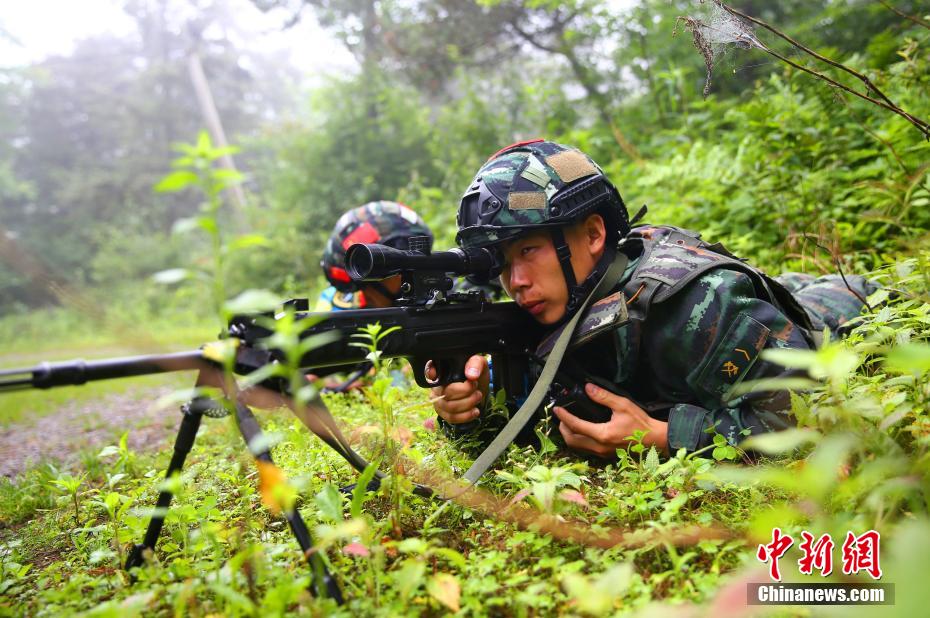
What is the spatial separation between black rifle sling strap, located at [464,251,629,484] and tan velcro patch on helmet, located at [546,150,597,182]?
470 millimetres

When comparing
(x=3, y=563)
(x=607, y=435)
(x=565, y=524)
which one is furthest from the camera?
(x=607, y=435)

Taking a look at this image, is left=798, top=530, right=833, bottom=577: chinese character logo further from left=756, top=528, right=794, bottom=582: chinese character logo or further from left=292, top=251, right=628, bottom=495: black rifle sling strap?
left=292, top=251, right=628, bottom=495: black rifle sling strap

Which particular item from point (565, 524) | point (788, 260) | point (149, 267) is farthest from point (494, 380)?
point (149, 267)

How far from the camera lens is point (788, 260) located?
4598 millimetres

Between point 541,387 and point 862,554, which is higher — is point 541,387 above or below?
above

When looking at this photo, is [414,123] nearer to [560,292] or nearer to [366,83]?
[366,83]

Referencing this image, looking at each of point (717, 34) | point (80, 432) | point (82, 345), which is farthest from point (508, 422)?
point (82, 345)

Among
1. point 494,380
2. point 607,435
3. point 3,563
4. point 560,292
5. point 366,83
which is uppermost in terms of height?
point 366,83

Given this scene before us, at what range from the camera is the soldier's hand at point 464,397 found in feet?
9.39

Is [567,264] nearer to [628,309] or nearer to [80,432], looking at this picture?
[628,309]

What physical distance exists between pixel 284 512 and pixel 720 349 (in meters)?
1.91

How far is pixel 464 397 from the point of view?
9.45 ft

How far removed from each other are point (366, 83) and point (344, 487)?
13436mm

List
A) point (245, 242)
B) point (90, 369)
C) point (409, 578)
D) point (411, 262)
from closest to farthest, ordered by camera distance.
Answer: point (245, 242)
point (409, 578)
point (90, 369)
point (411, 262)
